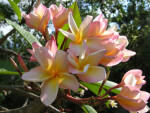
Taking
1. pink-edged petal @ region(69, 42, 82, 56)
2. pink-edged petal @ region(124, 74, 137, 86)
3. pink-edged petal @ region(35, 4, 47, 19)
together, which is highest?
pink-edged petal @ region(35, 4, 47, 19)

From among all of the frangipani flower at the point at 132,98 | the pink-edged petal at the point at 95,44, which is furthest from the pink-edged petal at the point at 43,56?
the frangipani flower at the point at 132,98

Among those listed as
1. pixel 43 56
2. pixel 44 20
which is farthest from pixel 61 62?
pixel 44 20

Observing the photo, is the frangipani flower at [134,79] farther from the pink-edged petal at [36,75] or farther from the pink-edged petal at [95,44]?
the pink-edged petal at [36,75]

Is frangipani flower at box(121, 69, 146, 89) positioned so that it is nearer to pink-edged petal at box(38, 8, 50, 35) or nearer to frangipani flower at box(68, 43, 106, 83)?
frangipani flower at box(68, 43, 106, 83)

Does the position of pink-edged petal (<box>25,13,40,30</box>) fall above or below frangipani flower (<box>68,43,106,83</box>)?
above

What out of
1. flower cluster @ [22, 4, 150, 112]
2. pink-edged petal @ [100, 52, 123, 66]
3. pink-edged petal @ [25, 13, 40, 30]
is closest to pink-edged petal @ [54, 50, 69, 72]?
flower cluster @ [22, 4, 150, 112]

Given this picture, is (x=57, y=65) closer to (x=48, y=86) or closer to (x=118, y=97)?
(x=48, y=86)

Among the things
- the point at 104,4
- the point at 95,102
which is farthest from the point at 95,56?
the point at 104,4
